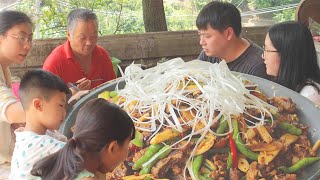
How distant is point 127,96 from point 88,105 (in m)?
0.83

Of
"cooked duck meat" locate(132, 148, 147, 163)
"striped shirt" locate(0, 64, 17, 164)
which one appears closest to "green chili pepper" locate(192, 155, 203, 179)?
"cooked duck meat" locate(132, 148, 147, 163)

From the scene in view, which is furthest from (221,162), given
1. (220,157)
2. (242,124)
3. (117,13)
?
(117,13)

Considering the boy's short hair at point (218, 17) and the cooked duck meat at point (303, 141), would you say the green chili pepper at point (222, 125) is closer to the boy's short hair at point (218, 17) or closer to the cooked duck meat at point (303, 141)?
the cooked duck meat at point (303, 141)

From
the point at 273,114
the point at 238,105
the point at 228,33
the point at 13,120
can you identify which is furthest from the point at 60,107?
the point at 228,33

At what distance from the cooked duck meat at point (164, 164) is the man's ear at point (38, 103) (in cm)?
55

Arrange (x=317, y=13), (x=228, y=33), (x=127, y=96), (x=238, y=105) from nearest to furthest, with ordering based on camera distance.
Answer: (x=238, y=105) → (x=127, y=96) → (x=228, y=33) → (x=317, y=13)

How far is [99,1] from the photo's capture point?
5730 millimetres

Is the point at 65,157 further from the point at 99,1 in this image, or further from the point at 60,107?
the point at 99,1

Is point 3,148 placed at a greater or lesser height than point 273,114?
lesser

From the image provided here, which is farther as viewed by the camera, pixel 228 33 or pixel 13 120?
pixel 228 33

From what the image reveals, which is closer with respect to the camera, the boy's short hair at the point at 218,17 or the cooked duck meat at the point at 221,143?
the cooked duck meat at the point at 221,143

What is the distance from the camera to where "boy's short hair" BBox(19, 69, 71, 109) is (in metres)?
1.77

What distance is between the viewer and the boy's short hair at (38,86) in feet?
5.82

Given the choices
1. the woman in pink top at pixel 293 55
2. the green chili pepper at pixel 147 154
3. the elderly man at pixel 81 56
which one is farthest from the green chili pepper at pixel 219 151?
the elderly man at pixel 81 56
